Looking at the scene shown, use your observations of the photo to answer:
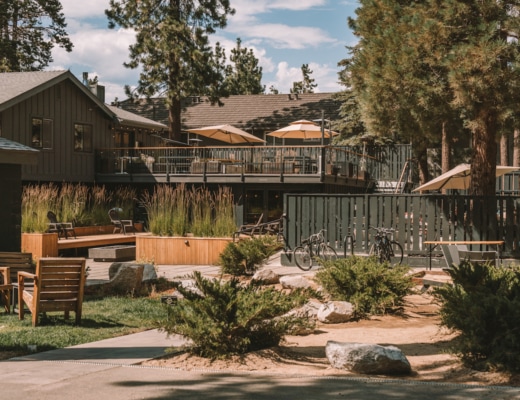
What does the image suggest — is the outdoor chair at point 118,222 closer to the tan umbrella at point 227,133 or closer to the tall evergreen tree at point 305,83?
the tan umbrella at point 227,133

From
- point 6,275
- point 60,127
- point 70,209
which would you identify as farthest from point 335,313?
point 60,127

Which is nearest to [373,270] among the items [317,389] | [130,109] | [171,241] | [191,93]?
[317,389]

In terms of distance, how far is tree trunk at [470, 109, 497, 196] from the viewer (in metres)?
16.7

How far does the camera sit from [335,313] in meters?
10.1

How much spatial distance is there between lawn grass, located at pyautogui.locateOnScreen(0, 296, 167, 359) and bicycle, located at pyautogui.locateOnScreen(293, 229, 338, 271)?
202 inches

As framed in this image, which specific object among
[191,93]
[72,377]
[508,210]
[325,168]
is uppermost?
[191,93]

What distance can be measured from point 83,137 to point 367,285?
2252 centimetres

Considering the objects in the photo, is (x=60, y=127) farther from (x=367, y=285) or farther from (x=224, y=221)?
(x=367, y=285)

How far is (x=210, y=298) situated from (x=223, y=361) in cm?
71

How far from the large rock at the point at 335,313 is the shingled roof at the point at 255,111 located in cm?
2973

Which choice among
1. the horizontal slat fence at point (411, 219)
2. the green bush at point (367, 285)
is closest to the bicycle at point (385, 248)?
the horizontal slat fence at point (411, 219)

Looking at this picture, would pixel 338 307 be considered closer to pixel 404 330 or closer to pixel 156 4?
pixel 404 330

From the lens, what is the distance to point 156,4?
34.8 meters

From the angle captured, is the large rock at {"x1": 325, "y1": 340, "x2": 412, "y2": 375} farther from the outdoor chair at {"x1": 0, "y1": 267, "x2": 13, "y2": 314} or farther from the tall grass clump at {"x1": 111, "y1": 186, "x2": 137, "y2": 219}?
the tall grass clump at {"x1": 111, "y1": 186, "x2": 137, "y2": 219}
